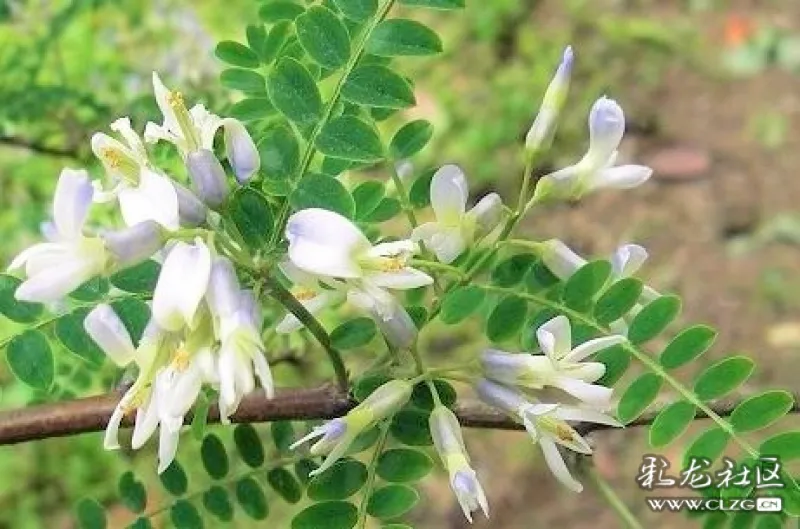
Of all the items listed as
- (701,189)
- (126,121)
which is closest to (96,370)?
(126,121)

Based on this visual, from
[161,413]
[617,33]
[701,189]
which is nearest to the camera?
[161,413]

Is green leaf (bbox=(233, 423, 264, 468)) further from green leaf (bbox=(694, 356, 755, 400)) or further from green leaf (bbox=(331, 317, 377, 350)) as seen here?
green leaf (bbox=(694, 356, 755, 400))

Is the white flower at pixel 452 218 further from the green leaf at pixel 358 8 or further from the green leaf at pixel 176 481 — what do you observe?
the green leaf at pixel 176 481

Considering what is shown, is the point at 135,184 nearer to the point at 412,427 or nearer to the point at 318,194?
the point at 318,194

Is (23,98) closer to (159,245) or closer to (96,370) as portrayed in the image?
(96,370)

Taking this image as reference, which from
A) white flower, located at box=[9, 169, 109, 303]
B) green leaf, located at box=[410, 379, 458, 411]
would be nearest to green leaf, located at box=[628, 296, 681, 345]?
green leaf, located at box=[410, 379, 458, 411]

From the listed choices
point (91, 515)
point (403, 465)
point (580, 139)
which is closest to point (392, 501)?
point (403, 465)

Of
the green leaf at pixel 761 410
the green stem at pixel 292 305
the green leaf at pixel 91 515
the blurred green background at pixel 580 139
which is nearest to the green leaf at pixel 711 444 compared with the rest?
the green leaf at pixel 761 410
